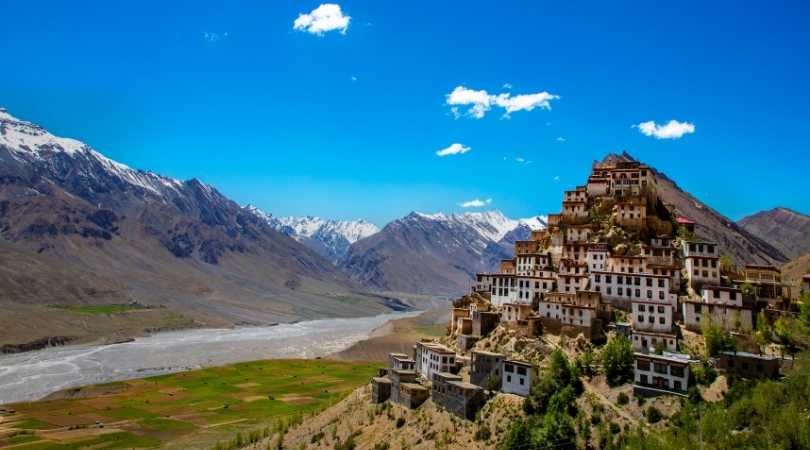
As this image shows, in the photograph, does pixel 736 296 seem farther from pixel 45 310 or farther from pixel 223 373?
pixel 45 310

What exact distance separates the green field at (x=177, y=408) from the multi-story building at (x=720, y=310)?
46.1 metres

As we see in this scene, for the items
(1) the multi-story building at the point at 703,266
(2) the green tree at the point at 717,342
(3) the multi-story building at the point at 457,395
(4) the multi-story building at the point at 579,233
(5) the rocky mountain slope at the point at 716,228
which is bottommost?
(3) the multi-story building at the point at 457,395

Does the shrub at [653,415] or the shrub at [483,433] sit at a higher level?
the shrub at [653,415]

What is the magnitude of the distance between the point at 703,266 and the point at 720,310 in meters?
5.88

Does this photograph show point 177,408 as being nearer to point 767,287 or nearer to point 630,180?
point 630,180

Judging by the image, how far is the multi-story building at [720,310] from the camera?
5219 cm

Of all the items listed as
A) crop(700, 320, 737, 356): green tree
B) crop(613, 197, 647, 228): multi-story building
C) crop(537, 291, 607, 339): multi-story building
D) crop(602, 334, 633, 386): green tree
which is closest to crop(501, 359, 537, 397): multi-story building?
crop(537, 291, 607, 339): multi-story building

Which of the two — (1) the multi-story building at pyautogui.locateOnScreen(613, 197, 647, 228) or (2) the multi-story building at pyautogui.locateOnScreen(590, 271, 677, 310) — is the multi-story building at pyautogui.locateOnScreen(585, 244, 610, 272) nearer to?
(2) the multi-story building at pyautogui.locateOnScreen(590, 271, 677, 310)

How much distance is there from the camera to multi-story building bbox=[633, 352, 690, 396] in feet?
154

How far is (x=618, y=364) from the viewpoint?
50594 millimetres

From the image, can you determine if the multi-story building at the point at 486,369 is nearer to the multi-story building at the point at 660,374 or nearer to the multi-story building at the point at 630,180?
the multi-story building at the point at 660,374

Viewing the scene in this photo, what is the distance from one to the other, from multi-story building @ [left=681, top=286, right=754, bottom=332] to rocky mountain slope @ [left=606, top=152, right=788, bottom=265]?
81099 mm

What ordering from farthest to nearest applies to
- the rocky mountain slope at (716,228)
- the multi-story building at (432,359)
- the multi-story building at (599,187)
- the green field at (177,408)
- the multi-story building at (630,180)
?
the rocky mountain slope at (716,228)
the green field at (177,408)
the multi-story building at (599,187)
the multi-story building at (630,180)
the multi-story building at (432,359)

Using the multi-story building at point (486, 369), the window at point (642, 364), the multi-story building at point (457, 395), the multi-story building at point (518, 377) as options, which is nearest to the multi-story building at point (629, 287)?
the window at point (642, 364)
